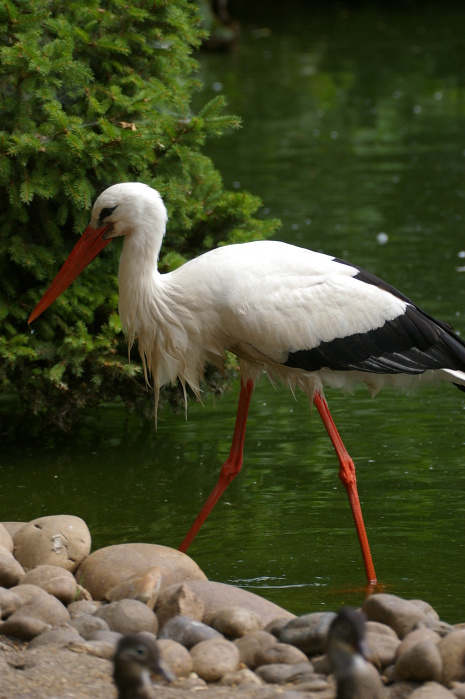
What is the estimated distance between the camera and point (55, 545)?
17.9 feet

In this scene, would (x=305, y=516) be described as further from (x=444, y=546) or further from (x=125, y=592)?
(x=125, y=592)

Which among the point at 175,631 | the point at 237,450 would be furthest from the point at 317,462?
the point at 175,631

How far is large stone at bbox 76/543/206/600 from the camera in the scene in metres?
5.25

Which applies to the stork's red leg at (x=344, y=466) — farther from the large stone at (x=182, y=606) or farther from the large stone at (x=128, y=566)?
the large stone at (x=182, y=606)

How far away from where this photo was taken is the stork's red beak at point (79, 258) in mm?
6078

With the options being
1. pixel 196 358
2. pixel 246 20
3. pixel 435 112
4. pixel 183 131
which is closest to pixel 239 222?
pixel 183 131

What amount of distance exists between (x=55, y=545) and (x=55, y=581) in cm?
35

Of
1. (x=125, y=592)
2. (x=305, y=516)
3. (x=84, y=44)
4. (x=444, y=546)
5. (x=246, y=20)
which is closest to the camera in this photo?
(x=125, y=592)

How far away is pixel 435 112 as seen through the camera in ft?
63.2

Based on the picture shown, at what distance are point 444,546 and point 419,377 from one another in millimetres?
901

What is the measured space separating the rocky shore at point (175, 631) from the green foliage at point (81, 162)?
182 cm

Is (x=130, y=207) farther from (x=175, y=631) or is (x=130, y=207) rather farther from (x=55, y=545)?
(x=175, y=631)

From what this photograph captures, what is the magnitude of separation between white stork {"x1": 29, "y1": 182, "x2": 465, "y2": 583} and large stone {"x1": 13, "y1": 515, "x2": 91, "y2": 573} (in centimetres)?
66

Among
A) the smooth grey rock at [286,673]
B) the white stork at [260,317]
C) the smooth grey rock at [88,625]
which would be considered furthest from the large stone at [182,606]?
the white stork at [260,317]
